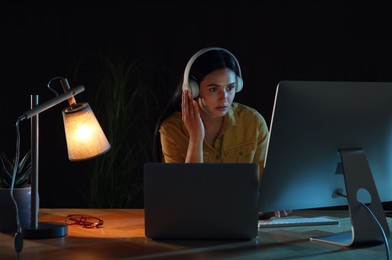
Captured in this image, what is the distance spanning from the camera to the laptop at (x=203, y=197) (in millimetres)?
1860

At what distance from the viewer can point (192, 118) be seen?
2.73 m

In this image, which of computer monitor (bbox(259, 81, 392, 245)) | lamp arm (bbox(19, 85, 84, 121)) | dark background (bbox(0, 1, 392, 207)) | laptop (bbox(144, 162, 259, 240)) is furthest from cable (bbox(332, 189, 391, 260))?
dark background (bbox(0, 1, 392, 207))

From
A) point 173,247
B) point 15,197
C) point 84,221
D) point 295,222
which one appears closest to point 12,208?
point 15,197

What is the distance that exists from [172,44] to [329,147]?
272 cm

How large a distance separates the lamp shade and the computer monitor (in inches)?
23.6

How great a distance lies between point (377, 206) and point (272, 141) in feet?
1.30

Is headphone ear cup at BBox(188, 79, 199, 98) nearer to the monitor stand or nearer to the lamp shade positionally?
the lamp shade

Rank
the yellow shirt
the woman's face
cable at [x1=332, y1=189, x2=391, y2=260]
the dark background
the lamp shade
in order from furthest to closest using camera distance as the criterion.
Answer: the dark background
the yellow shirt
the woman's face
the lamp shade
cable at [x1=332, y1=189, x2=391, y2=260]

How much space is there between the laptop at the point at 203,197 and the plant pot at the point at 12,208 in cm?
46

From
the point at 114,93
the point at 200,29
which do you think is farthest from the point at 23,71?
the point at 200,29

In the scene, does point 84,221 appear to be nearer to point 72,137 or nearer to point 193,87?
point 72,137

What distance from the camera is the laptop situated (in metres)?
1.86

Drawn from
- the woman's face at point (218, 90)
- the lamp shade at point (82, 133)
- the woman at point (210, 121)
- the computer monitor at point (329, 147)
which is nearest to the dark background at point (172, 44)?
the woman at point (210, 121)

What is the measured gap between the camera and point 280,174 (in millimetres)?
1817
